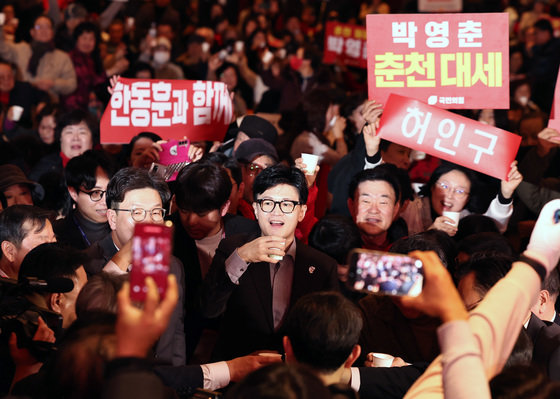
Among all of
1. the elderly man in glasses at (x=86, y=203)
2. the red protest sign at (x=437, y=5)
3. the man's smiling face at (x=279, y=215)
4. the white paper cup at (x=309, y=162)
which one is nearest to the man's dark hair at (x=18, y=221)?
the elderly man in glasses at (x=86, y=203)

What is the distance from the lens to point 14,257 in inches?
163

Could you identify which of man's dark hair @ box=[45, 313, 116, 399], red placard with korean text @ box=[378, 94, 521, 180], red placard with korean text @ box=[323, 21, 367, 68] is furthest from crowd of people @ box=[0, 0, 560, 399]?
red placard with korean text @ box=[323, 21, 367, 68]

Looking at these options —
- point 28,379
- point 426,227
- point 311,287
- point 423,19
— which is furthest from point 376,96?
point 28,379

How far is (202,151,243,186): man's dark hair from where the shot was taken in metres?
5.58

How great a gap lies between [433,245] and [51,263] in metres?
1.98

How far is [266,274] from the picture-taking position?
12.9ft

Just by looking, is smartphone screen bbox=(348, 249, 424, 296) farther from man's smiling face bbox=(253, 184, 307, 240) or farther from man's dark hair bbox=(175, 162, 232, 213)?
man's dark hair bbox=(175, 162, 232, 213)

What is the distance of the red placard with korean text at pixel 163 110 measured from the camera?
617 centimetres

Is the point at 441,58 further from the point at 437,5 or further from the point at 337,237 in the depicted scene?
the point at 437,5

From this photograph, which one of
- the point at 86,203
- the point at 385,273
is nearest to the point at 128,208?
the point at 86,203

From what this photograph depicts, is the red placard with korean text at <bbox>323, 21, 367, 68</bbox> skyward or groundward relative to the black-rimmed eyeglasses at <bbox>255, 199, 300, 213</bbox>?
skyward

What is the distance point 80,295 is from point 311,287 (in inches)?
52.1

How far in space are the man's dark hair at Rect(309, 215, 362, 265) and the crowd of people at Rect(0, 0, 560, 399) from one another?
0.04ft

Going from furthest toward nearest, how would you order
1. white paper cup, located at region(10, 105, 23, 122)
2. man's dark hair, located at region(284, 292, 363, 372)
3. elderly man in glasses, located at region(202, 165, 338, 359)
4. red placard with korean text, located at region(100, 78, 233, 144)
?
1. white paper cup, located at region(10, 105, 23, 122)
2. red placard with korean text, located at region(100, 78, 233, 144)
3. elderly man in glasses, located at region(202, 165, 338, 359)
4. man's dark hair, located at region(284, 292, 363, 372)
